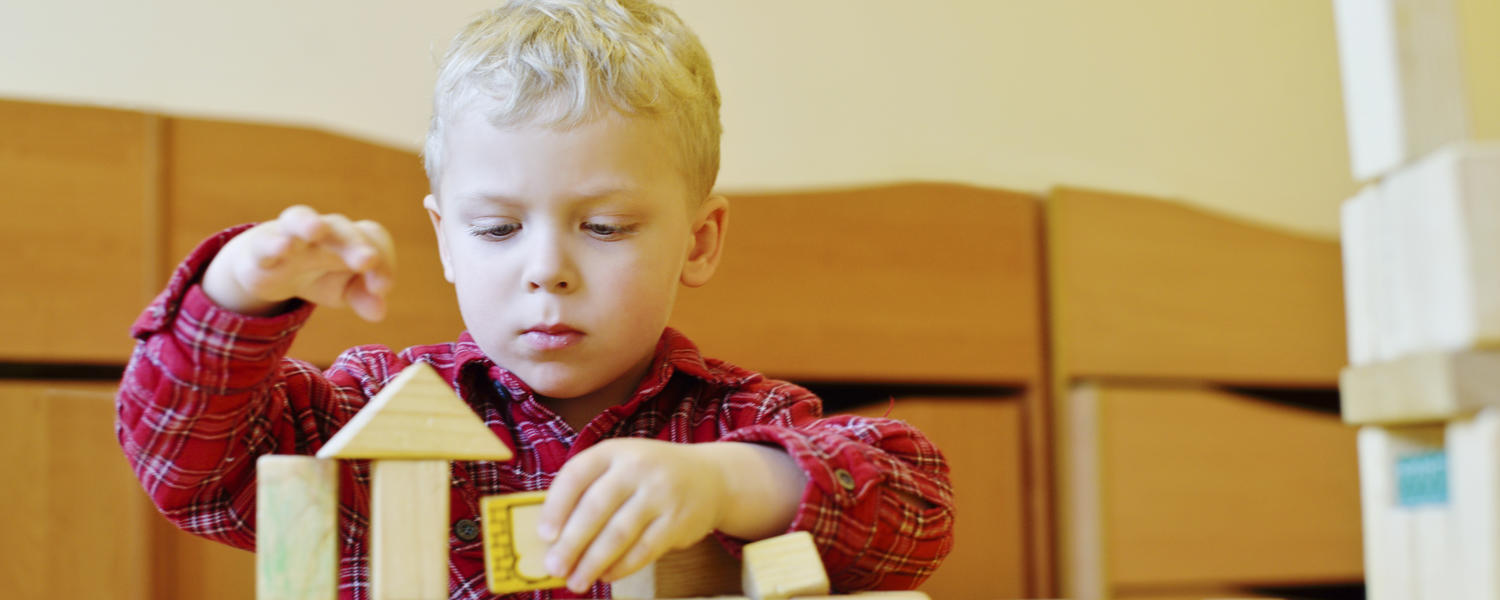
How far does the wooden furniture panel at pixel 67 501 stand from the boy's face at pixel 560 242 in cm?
77

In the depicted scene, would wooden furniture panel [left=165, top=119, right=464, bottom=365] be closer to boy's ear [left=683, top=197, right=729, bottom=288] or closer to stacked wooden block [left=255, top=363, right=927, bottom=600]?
boy's ear [left=683, top=197, right=729, bottom=288]

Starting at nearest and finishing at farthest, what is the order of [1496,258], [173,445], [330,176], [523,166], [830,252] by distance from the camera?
[1496,258]
[173,445]
[523,166]
[330,176]
[830,252]

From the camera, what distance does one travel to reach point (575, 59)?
722 mm

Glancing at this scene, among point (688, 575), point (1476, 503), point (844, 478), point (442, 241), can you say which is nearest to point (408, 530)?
point (688, 575)

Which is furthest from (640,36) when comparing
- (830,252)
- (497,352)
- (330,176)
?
(830,252)

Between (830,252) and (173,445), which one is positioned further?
(830,252)

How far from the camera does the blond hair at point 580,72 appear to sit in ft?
2.31

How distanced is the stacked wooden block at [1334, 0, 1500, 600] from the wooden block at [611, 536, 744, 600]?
0.23m

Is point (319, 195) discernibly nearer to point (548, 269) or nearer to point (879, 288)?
point (879, 288)

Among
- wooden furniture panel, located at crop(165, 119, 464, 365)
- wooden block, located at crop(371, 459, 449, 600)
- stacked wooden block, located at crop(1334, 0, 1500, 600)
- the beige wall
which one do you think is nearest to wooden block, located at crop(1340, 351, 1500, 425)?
stacked wooden block, located at crop(1334, 0, 1500, 600)

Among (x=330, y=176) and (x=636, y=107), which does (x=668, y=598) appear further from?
(x=330, y=176)

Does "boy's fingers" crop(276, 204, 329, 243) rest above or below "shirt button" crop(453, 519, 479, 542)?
above

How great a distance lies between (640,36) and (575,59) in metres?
0.07

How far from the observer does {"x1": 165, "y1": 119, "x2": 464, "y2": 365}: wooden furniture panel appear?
4.45 feet
